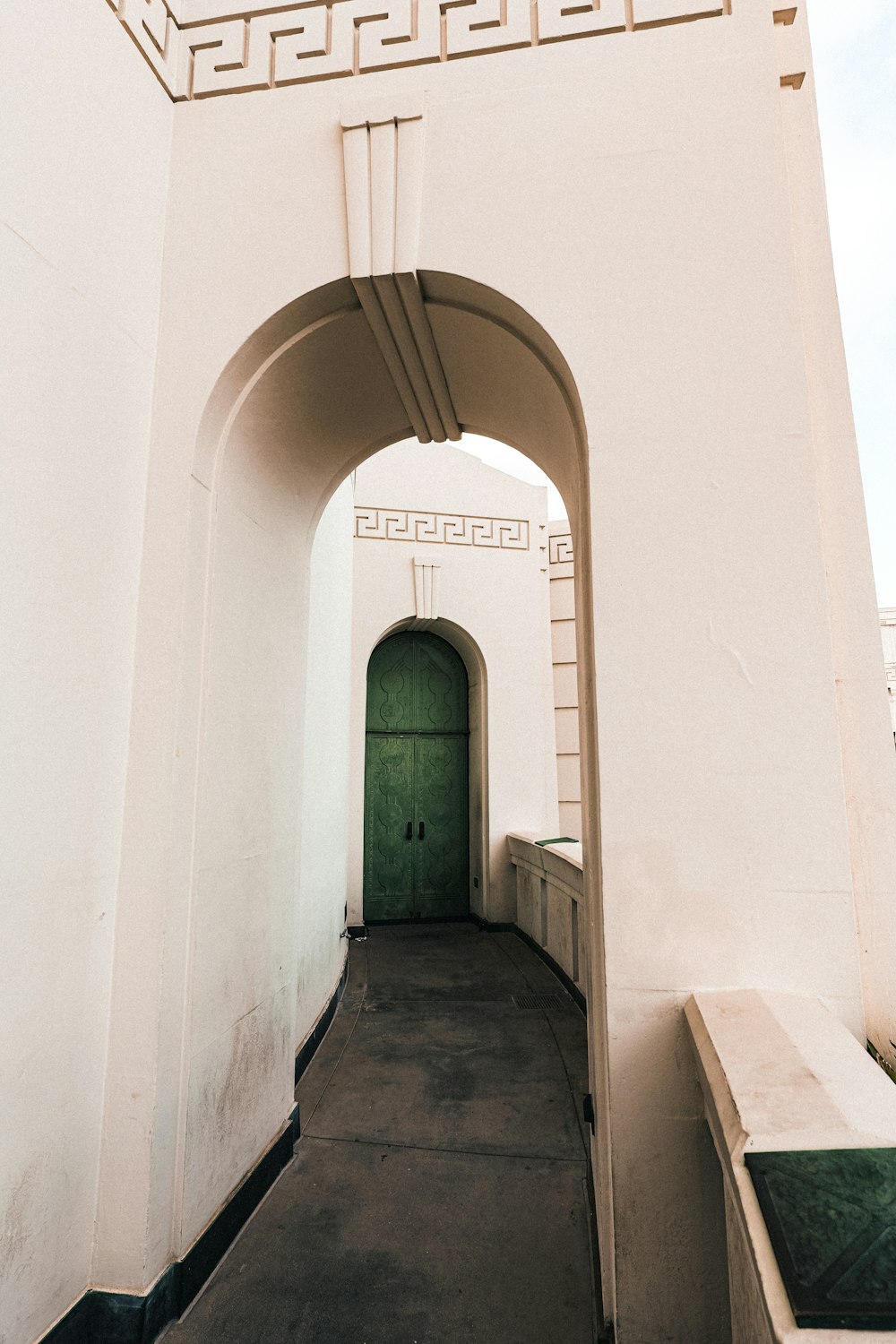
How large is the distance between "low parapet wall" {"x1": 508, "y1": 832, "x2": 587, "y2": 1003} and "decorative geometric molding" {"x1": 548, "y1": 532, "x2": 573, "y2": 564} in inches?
132

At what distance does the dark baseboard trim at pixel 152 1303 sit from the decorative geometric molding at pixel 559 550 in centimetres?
723

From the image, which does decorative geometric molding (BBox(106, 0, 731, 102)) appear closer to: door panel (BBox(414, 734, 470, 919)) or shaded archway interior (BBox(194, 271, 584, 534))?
shaded archway interior (BBox(194, 271, 584, 534))

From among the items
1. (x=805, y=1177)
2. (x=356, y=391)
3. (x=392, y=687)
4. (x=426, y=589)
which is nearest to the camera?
(x=805, y=1177)

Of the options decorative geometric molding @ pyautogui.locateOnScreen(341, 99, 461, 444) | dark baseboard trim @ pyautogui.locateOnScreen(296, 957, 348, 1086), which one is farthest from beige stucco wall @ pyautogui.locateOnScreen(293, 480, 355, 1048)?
decorative geometric molding @ pyautogui.locateOnScreen(341, 99, 461, 444)

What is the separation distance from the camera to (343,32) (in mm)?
2900

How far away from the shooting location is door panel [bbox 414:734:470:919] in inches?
336

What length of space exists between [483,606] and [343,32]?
5.81 metres

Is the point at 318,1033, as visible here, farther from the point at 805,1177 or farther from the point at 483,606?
the point at 483,606

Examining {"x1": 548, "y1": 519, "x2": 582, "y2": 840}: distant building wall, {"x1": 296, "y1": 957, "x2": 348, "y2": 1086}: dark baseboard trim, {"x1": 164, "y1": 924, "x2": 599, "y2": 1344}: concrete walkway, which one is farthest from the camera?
{"x1": 548, "y1": 519, "x2": 582, "y2": 840}: distant building wall

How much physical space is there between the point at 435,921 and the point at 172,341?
7.16m

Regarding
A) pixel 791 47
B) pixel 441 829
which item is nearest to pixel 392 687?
pixel 441 829

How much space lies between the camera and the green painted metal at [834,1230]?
0.99 m

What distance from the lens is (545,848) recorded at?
650 cm

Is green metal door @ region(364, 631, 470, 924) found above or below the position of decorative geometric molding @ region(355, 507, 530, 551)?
below
